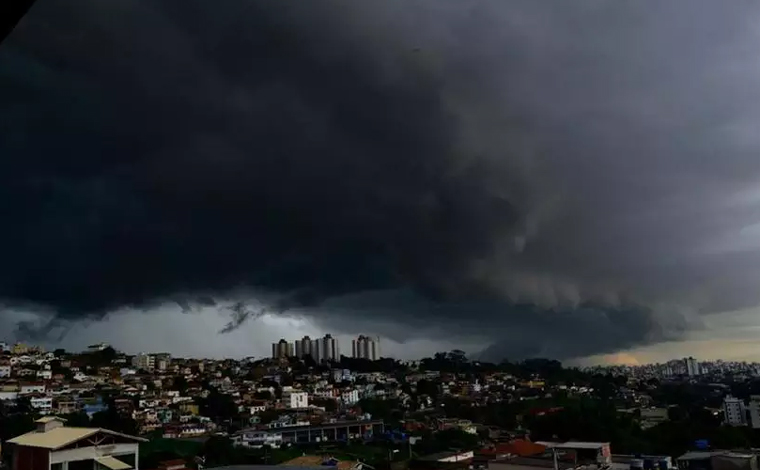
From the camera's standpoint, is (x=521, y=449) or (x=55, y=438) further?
(x=521, y=449)

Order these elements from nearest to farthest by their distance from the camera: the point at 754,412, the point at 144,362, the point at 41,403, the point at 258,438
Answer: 1. the point at 258,438
2. the point at 41,403
3. the point at 754,412
4. the point at 144,362

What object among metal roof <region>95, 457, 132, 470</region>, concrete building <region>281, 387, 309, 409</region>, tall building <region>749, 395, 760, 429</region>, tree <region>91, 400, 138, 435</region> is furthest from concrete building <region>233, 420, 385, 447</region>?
tall building <region>749, 395, 760, 429</region>

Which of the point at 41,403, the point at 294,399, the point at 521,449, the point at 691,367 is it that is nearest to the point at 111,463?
the point at 521,449

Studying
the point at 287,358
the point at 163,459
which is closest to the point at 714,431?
the point at 163,459

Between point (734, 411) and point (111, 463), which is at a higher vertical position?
point (111, 463)

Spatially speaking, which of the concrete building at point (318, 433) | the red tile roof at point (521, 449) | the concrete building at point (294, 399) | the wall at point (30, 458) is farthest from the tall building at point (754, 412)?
the wall at point (30, 458)

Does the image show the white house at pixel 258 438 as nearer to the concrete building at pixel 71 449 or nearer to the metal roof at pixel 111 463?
the concrete building at pixel 71 449

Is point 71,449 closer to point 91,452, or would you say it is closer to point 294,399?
point 91,452
